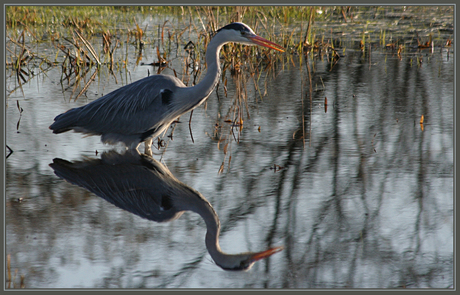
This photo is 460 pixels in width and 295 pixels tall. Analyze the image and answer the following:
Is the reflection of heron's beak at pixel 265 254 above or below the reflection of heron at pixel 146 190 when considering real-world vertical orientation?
below

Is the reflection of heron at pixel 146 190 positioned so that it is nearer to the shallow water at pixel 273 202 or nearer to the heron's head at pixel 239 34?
the shallow water at pixel 273 202

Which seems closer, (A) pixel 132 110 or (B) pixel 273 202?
(B) pixel 273 202

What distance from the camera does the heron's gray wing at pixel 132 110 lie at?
17.8 ft

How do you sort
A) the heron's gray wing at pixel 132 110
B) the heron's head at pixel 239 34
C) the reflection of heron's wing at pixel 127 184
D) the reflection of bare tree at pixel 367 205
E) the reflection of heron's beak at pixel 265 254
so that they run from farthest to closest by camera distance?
the heron's head at pixel 239 34 → the heron's gray wing at pixel 132 110 → the reflection of heron's wing at pixel 127 184 → the reflection of heron's beak at pixel 265 254 → the reflection of bare tree at pixel 367 205

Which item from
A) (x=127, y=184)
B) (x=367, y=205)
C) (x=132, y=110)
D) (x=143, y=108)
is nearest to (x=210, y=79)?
(x=143, y=108)

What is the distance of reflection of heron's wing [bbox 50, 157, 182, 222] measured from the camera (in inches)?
158

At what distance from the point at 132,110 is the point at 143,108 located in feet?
0.40

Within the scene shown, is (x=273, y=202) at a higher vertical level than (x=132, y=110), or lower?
lower

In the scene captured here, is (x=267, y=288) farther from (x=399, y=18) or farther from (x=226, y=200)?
(x=399, y=18)

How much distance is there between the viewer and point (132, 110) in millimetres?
5473

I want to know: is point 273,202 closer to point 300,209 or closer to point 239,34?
point 300,209

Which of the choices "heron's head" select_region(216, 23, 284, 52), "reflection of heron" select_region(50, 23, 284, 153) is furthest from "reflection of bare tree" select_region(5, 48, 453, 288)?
"heron's head" select_region(216, 23, 284, 52)

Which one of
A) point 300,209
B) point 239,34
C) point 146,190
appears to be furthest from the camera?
point 239,34

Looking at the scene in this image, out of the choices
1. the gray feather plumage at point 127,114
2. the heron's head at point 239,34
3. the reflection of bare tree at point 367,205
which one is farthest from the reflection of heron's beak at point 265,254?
the heron's head at point 239,34
